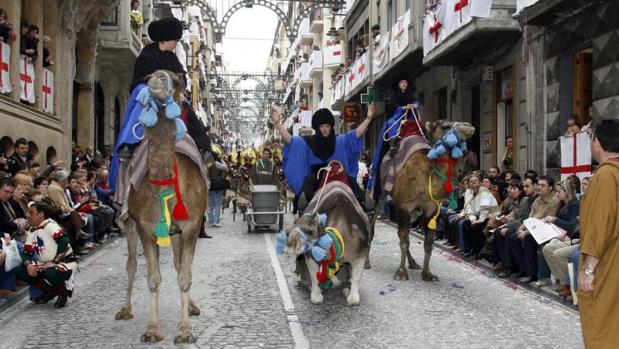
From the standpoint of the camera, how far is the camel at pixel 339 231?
7301 mm

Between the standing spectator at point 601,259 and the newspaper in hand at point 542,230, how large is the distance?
15.0ft

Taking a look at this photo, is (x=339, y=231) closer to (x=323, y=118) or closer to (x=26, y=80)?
(x=323, y=118)

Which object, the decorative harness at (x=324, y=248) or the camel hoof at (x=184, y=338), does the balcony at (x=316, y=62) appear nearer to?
the decorative harness at (x=324, y=248)

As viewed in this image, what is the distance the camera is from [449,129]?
9641 millimetres

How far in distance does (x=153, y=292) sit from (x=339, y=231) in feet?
7.42

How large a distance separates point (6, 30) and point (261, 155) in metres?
7.46

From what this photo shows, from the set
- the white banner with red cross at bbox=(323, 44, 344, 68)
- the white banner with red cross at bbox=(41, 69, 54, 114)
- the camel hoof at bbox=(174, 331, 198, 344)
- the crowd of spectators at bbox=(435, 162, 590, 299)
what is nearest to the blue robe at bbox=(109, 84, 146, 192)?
the camel hoof at bbox=(174, 331, 198, 344)

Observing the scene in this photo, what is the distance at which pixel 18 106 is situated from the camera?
1630cm

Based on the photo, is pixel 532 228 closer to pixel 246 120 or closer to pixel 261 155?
pixel 261 155

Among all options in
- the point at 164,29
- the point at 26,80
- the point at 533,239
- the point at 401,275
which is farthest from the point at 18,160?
the point at 533,239

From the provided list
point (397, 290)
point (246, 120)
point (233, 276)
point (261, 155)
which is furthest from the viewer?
point (246, 120)

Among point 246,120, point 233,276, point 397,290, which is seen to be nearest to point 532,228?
point 397,290

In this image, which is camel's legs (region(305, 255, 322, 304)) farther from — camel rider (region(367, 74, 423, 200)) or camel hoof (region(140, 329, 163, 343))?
camel rider (region(367, 74, 423, 200))

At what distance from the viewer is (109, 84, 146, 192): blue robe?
681cm
